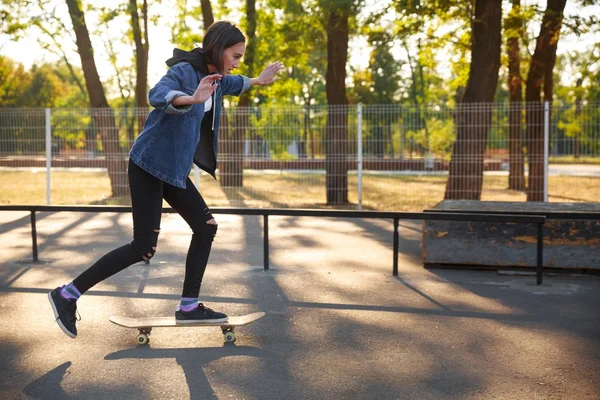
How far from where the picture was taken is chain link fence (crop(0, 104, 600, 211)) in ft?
48.2

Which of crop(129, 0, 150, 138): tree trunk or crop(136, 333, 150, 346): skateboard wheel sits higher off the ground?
crop(129, 0, 150, 138): tree trunk

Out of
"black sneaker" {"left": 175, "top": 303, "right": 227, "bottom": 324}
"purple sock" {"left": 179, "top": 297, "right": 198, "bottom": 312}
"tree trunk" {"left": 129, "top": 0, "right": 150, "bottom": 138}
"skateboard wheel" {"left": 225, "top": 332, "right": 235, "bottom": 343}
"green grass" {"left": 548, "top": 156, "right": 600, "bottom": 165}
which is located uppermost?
"tree trunk" {"left": 129, "top": 0, "right": 150, "bottom": 138}

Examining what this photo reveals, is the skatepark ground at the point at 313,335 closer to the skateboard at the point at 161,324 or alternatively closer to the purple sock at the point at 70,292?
the skateboard at the point at 161,324

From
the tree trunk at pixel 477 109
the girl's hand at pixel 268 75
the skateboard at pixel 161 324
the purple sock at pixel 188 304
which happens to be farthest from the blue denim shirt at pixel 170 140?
the tree trunk at pixel 477 109

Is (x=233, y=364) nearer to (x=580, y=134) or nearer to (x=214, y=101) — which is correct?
(x=214, y=101)

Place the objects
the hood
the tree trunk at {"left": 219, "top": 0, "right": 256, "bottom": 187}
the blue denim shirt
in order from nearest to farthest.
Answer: the blue denim shirt < the hood < the tree trunk at {"left": 219, "top": 0, "right": 256, "bottom": 187}

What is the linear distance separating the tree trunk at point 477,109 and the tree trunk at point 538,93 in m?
0.91

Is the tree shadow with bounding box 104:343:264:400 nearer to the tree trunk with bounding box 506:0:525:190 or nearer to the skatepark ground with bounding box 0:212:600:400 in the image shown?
the skatepark ground with bounding box 0:212:600:400

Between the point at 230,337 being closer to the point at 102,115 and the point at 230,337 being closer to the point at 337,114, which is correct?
the point at 337,114

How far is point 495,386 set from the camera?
13.2 feet

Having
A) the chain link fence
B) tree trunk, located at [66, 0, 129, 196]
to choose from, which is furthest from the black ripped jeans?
tree trunk, located at [66, 0, 129, 196]

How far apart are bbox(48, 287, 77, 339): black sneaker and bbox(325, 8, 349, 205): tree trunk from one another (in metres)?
11.1

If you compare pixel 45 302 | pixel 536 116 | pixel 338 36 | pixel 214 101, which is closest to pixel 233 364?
pixel 214 101

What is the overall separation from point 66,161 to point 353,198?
6654 millimetres
